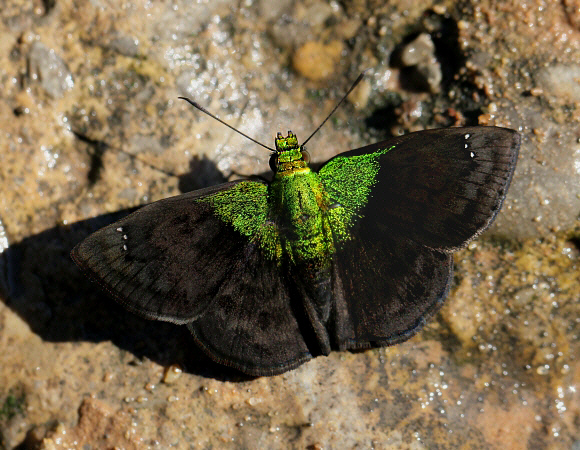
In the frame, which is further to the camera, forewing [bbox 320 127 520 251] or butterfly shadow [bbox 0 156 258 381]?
butterfly shadow [bbox 0 156 258 381]

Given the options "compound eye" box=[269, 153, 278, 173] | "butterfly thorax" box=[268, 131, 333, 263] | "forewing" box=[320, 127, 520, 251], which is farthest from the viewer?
"compound eye" box=[269, 153, 278, 173]

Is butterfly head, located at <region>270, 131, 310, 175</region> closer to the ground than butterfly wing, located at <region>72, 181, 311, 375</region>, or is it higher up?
higher up

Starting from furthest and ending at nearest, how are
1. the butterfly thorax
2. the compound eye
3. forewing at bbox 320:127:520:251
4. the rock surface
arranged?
the rock surface < the compound eye < the butterfly thorax < forewing at bbox 320:127:520:251

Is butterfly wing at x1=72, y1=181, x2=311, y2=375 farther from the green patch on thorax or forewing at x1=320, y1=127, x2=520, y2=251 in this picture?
forewing at x1=320, y1=127, x2=520, y2=251

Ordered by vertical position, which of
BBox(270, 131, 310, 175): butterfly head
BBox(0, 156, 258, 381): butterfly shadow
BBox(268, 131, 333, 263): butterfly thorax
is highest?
BBox(270, 131, 310, 175): butterfly head

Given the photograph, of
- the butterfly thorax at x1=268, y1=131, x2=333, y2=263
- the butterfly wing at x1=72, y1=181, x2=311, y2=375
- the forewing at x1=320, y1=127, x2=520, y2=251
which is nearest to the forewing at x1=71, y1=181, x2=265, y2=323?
the butterfly wing at x1=72, y1=181, x2=311, y2=375

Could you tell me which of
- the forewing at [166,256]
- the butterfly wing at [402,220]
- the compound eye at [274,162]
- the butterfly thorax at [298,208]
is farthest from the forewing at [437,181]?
the forewing at [166,256]

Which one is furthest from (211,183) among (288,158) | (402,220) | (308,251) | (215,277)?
(402,220)

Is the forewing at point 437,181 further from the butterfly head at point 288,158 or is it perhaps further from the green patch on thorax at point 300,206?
the butterfly head at point 288,158
